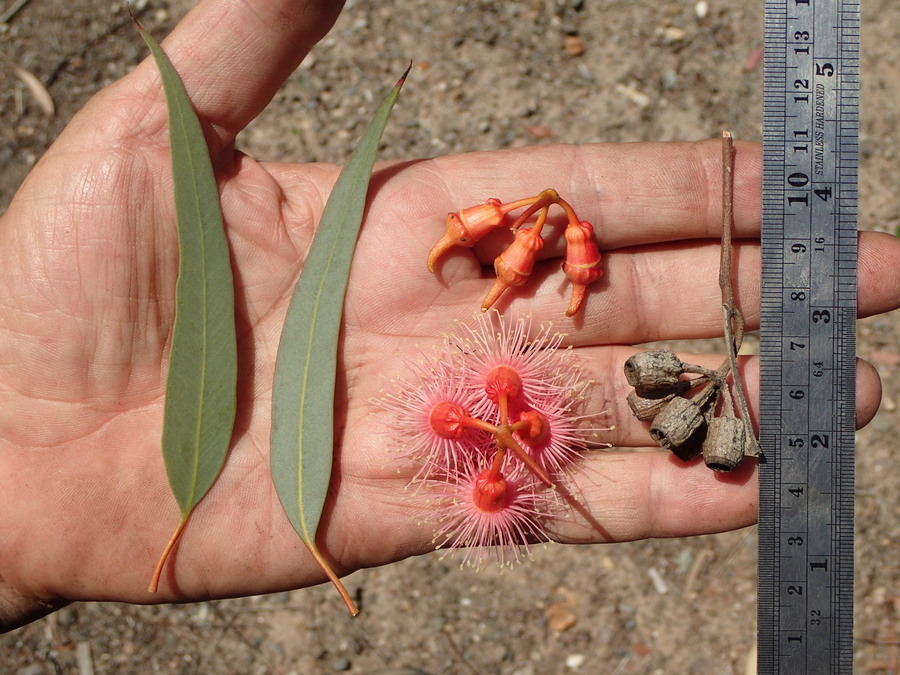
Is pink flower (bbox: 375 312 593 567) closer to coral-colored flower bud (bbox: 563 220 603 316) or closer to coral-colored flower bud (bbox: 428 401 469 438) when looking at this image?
coral-colored flower bud (bbox: 428 401 469 438)

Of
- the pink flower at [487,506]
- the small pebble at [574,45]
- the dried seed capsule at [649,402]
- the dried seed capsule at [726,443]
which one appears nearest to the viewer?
the dried seed capsule at [726,443]

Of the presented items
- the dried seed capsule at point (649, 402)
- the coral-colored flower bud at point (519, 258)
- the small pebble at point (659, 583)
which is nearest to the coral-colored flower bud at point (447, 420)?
the coral-colored flower bud at point (519, 258)

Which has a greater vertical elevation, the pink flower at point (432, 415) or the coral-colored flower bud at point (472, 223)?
the coral-colored flower bud at point (472, 223)

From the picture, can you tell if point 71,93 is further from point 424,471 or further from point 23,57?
point 424,471

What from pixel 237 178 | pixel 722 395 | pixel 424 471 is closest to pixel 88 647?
pixel 424 471

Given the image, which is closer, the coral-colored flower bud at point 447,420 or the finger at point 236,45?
the finger at point 236,45

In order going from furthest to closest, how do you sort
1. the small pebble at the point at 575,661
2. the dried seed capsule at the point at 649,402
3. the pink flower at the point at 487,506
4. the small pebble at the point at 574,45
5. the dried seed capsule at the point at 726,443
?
1. the small pebble at the point at 574,45
2. the small pebble at the point at 575,661
3. the pink flower at the point at 487,506
4. the dried seed capsule at the point at 649,402
5. the dried seed capsule at the point at 726,443

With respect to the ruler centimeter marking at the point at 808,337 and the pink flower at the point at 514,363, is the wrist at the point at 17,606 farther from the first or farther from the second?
the ruler centimeter marking at the point at 808,337
